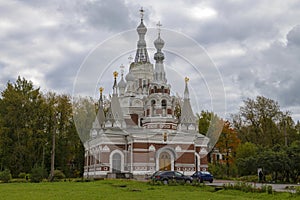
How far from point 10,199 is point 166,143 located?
25.0 meters

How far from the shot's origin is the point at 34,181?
3016 cm

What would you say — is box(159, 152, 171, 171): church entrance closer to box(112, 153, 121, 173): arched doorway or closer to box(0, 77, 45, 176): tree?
box(112, 153, 121, 173): arched doorway

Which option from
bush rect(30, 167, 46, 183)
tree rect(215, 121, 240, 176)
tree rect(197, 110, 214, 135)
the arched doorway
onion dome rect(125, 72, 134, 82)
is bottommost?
bush rect(30, 167, 46, 183)

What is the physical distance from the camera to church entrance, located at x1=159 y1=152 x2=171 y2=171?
128ft

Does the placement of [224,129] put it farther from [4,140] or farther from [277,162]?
[4,140]

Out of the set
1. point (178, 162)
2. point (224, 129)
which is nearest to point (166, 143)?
point (178, 162)

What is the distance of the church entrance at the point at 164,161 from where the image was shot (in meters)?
39.0

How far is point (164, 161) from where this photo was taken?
3938 centimetres

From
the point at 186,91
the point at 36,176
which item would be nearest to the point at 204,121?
the point at 186,91

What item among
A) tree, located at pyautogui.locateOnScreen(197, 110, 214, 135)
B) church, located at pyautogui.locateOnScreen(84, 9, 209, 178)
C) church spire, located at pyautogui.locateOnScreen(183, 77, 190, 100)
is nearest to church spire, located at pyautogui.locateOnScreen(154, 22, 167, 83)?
church, located at pyautogui.locateOnScreen(84, 9, 209, 178)

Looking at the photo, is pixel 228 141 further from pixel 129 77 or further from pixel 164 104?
pixel 129 77

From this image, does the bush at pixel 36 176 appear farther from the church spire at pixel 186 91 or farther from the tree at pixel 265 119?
the tree at pixel 265 119

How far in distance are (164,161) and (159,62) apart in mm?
10853

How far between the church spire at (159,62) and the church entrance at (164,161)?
25.6 ft
